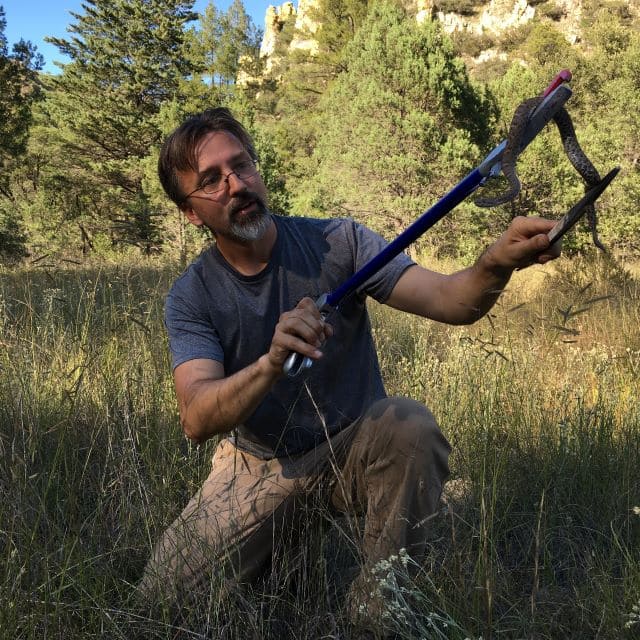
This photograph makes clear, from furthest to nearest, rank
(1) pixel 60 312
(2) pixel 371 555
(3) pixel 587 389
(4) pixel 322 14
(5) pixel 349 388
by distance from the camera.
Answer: (4) pixel 322 14, (1) pixel 60 312, (3) pixel 587 389, (5) pixel 349 388, (2) pixel 371 555

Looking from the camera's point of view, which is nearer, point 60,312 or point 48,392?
point 48,392

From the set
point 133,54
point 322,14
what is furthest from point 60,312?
point 322,14

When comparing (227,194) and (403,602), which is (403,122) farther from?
(403,602)

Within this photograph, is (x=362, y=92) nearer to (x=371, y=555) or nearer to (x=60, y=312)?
(x=60, y=312)

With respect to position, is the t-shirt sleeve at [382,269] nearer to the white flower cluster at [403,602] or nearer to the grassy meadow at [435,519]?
the grassy meadow at [435,519]

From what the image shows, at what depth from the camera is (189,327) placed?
1.81 m

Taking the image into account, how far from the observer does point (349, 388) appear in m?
1.93

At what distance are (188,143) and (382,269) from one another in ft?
2.65

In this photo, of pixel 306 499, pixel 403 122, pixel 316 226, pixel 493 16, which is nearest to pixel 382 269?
pixel 316 226

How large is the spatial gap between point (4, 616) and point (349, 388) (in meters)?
1.13

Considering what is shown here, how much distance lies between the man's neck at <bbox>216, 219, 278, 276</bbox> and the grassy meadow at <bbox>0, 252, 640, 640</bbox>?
0.59m

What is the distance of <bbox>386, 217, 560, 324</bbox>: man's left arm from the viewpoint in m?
1.31

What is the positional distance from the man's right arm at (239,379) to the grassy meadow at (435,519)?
31cm

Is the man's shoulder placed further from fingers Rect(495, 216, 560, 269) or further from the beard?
fingers Rect(495, 216, 560, 269)
